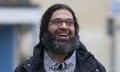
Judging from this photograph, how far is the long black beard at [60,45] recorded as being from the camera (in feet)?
19.5

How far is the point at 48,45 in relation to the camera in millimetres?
6051

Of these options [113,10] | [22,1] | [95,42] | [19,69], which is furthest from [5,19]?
[95,42]

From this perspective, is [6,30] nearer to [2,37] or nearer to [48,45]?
[2,37]

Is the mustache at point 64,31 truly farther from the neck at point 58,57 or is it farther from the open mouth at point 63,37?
the neck at point 58,57

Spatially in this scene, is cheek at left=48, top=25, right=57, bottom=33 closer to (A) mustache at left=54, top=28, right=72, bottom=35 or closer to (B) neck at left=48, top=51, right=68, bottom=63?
(A) mustache at left=54, top=28, right=72, bottom=35

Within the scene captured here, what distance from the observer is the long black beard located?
593cm

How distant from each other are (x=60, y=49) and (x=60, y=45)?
1.7 inches

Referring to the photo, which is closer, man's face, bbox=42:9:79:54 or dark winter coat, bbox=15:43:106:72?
man's face, bbox=42:9:79:54

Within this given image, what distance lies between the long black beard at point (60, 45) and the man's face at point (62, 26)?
3cm

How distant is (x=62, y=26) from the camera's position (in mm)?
5883

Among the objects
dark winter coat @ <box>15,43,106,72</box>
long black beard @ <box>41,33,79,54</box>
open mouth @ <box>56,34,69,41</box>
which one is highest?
open mouth @ <box>56,34,69,41</box>

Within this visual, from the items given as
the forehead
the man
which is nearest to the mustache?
the man

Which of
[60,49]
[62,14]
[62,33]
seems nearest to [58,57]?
[60,49]

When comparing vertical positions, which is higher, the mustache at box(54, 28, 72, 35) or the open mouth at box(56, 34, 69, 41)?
the mustache at box(54, 28, 72, 35)
